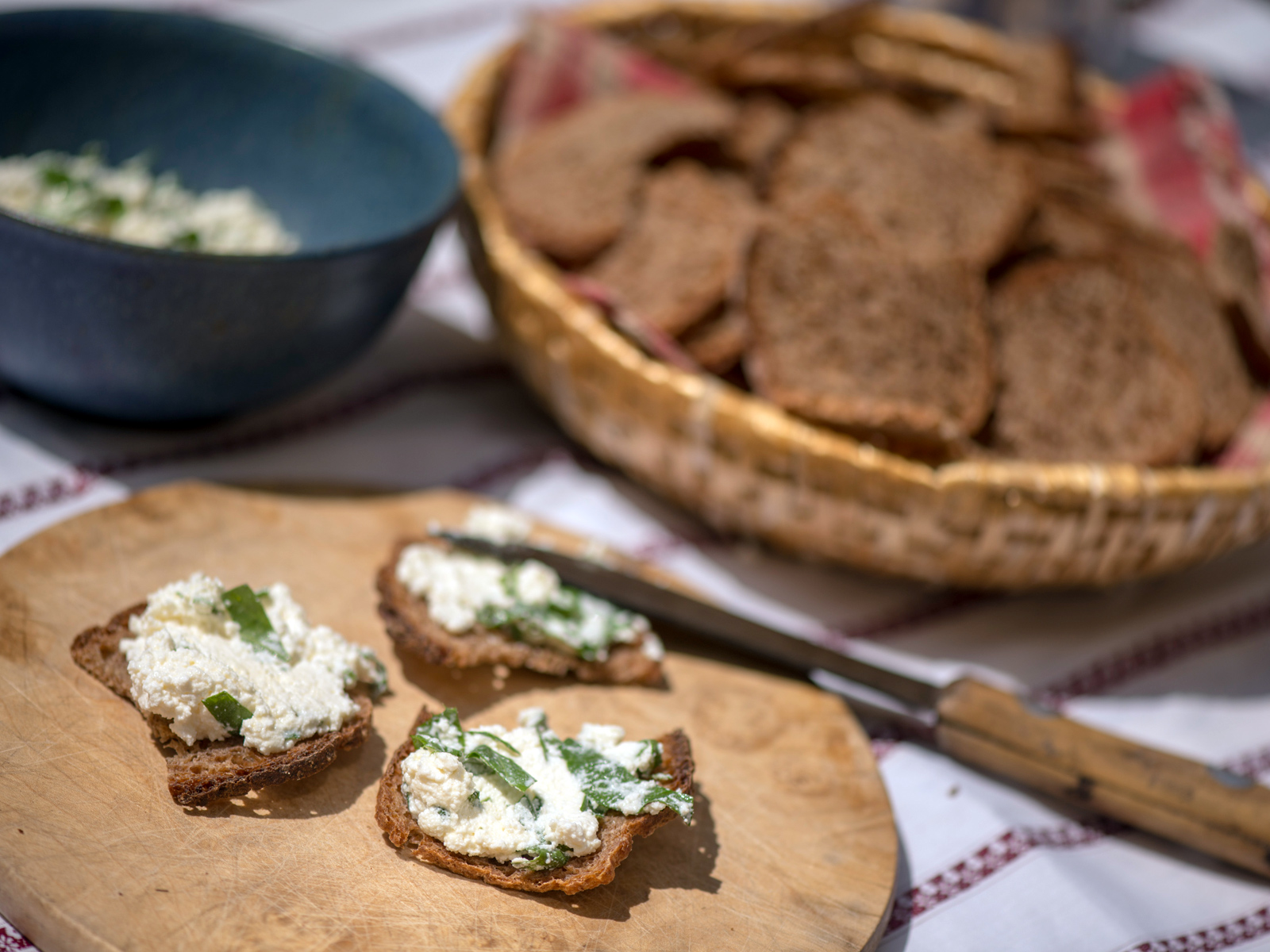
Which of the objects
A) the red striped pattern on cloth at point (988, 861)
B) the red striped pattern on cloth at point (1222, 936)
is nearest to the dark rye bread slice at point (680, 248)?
the red striped pattern on cloth at point (988, 861)

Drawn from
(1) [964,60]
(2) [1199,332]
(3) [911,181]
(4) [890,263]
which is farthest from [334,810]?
(1) [964,60]

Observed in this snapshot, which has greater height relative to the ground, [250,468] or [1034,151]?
[1034,151]

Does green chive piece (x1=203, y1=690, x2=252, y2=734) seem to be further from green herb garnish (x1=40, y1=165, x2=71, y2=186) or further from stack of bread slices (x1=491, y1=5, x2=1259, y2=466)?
green herb garnish (x1=40, y1=165, x2=71, y2=186)

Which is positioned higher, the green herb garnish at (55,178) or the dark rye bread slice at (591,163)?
the dark rye bread slice at (591,163)

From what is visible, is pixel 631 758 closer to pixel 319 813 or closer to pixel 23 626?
pixel 319 813

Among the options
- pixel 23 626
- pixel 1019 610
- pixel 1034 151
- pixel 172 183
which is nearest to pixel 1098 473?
pixel 1019 610

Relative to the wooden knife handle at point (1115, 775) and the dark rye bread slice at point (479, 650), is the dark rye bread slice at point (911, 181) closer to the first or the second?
the wooden knife handle at point (1115, 775)

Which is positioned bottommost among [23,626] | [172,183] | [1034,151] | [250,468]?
[250,468]
